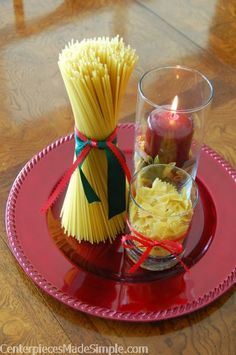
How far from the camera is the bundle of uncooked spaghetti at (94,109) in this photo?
51 cm

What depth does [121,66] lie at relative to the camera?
507 mm

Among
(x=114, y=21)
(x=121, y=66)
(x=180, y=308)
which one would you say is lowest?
(x=180, y=308)

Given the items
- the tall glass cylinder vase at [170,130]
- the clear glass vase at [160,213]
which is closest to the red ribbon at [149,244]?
the clear glass vase at [160,213]

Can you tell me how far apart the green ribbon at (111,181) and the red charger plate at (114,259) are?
51 mm

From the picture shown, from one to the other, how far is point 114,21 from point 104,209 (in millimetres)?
497

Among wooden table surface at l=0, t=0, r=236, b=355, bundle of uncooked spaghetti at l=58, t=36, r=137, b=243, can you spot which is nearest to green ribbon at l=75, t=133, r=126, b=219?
bundle of uncooked spaghetti at l=58, t=36, r=137, b=243

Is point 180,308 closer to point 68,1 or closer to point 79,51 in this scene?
point 79,51

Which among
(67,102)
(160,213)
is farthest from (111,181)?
(67,102)

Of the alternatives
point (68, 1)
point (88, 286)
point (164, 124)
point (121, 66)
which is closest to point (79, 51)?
point (121, 66)

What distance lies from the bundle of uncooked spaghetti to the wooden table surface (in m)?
0.10

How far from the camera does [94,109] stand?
53cm

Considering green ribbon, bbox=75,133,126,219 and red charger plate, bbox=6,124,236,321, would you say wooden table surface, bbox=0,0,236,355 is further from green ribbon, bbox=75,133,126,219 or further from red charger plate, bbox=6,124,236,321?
green ribbon, bbox=75,133,126,219

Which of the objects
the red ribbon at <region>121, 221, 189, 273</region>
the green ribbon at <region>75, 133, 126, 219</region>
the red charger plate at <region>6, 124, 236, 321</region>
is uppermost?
the green ribbon at <region>75, 133, 126, 219</region>

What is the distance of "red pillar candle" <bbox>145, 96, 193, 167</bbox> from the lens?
62cm
